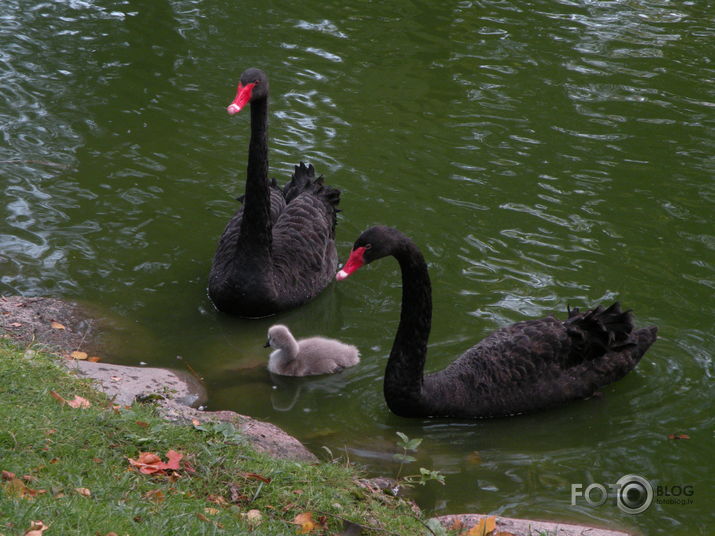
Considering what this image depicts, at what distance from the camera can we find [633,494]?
507 centimetres

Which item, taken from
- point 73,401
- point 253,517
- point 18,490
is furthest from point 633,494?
point 18,490

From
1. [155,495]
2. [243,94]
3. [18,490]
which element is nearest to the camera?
[18,490]

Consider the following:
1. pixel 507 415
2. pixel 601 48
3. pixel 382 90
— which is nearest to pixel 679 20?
pixel 601 48

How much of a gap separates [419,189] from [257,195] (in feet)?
6.40

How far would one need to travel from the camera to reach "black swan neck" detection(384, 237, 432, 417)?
566cm

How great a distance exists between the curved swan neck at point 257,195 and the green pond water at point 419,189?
1.98 feet

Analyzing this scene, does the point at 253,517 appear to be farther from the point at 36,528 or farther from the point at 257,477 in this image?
the point at 36,528

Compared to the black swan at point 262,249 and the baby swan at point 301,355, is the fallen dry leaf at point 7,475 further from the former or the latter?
the black swan at point 262,249

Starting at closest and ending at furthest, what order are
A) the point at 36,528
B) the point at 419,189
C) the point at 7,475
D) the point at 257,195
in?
the point at 36,528 → the point at 7,475 → the point at 257,195 → the point at 419,189

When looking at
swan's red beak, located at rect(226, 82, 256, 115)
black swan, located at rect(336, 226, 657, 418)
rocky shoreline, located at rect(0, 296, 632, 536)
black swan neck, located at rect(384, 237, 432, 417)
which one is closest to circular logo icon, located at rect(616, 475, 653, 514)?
rocky shoreline, located at rect(0, 296, 632, 536)

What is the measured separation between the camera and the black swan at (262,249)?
684 centimetres

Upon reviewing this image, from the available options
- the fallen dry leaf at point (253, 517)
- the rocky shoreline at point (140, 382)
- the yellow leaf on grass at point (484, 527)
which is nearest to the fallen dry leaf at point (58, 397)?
the rocky shoreline at point (140, 382)

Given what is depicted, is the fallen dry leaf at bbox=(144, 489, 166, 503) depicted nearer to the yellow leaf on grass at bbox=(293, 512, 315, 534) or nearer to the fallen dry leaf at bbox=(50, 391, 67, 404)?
the yellow leaf on grass at bbox=(293, 512, 315, 534)

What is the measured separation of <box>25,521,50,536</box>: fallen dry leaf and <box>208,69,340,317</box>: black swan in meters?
3.67
